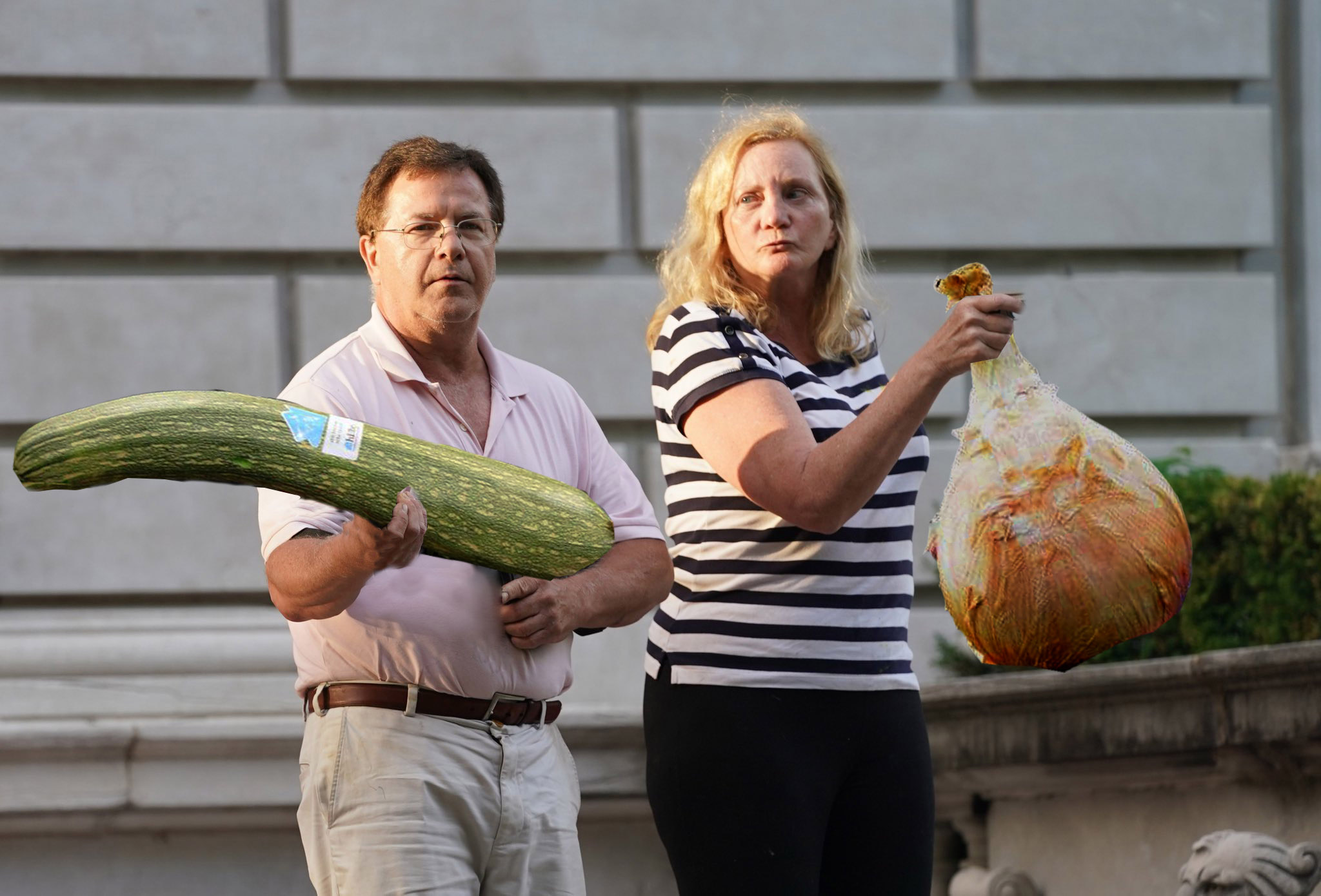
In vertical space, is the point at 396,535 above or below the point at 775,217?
below

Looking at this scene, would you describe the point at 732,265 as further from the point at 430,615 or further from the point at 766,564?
the point at 430,615

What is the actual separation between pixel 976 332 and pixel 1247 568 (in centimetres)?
256

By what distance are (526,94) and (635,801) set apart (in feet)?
8.63

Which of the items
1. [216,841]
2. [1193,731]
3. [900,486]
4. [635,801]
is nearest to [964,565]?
[900,486]

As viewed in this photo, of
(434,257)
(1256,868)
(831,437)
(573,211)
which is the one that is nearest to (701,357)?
(831,437)

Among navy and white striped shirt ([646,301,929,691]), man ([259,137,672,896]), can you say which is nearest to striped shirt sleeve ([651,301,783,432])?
navy and white striped shirt ([646,301,929,691])

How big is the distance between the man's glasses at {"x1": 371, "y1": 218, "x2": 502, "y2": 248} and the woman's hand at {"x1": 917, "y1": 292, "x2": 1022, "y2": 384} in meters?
0.93

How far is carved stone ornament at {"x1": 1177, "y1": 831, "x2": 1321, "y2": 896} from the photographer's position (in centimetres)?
341

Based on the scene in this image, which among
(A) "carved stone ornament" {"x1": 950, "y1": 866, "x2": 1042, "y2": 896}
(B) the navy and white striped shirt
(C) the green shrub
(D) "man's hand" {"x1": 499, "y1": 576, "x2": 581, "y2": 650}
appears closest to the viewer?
(D) "man's hand" {"x1": 499, "y1": 576, "x2": 581, "y2": 650}

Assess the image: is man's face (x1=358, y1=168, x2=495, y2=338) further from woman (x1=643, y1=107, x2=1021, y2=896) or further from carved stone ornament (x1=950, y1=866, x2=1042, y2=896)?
carved stone ornament (x1=950, y1=866, x2=1042, y2=896)

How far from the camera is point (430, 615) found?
8.87 feet

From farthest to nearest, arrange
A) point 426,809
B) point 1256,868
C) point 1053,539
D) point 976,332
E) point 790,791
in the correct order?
point 1256,868
point 790,791
point 426,809
point 976,332
point 1053,539

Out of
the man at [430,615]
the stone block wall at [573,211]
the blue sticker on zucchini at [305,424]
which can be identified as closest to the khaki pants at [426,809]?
the man at [430,615]

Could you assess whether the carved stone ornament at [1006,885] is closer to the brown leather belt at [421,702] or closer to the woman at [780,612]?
the woman at [780,612]
